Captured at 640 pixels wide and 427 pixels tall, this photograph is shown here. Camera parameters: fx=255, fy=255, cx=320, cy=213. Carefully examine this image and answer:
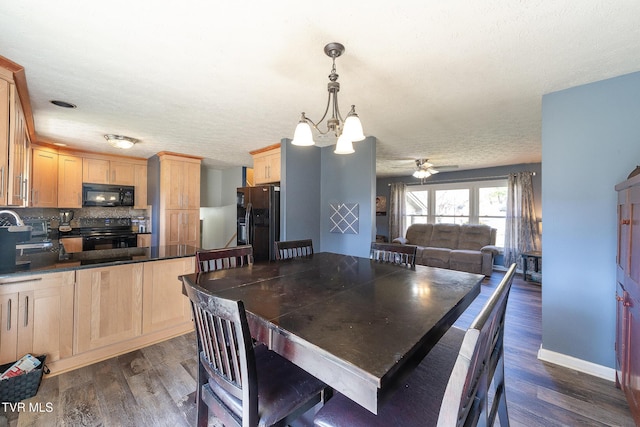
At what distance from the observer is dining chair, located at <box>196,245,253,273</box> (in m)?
1.79

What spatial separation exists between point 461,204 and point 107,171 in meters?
7.46

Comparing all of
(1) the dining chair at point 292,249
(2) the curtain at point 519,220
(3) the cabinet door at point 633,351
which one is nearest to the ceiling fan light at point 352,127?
(1) the dining chair at point 292,249

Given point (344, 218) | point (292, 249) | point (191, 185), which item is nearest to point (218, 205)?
point (191, 185)

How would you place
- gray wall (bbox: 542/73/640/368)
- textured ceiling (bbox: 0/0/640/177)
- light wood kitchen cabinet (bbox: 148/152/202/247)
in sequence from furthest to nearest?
1. light wood kitchen cabinet (bbox: 148/152/202/247)
2. gray wall (bbox: 542/73/640/368)
3. textured ceiling (bbox: 0/0/640/177)

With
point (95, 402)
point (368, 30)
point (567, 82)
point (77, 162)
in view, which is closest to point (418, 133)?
point (567, 82)

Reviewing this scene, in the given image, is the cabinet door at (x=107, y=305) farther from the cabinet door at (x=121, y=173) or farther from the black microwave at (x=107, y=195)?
the cabinet door at (x=121, y=173)

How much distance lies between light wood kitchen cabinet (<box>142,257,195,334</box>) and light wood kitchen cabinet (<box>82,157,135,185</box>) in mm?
3248

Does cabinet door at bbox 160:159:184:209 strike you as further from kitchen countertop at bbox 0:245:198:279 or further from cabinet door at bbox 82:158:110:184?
kitchen countertop at bbox 0:245:198:279

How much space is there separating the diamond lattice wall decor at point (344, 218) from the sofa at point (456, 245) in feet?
8.05

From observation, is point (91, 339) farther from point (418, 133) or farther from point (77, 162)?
point (418, 133)

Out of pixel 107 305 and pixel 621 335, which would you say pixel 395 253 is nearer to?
pixel 621 335

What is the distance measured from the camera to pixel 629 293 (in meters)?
1.46

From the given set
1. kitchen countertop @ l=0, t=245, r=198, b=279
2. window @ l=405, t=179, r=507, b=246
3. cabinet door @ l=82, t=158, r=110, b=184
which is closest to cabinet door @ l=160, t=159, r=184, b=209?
cabinet door @ l=82, t=158, r=110, b=184

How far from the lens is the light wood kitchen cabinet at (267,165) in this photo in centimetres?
371
